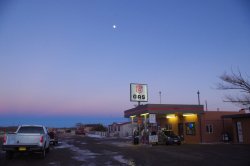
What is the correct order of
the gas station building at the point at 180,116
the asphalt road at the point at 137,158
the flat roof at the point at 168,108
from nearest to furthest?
the asphalt road at the point at 137,158
the flat roof at the point at 168,108
the gas station building at the point at 180,116

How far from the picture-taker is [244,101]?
23219 millimetres

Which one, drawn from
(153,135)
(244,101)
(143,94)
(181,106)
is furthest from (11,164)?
(143,94)

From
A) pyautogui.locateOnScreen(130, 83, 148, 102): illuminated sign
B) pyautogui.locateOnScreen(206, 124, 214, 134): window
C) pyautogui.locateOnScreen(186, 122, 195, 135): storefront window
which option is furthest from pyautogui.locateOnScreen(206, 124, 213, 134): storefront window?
pyautogui.locateOnScreen(130, 83, 148, 102): illuminated sign

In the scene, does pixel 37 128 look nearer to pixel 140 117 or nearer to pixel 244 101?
pixel 244 101

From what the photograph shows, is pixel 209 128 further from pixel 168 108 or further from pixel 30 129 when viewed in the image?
pixel 30 129

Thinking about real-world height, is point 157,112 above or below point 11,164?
above

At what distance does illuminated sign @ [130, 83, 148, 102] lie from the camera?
40.7m

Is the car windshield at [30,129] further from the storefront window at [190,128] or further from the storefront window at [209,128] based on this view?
the storefront window at [209,128]

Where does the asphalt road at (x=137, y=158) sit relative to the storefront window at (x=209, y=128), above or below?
below

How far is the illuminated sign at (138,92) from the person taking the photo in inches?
1602

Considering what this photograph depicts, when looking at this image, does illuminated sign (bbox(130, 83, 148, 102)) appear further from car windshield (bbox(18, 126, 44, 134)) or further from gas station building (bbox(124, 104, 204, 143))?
car windshield (bbox(18, 126, 44, 134))

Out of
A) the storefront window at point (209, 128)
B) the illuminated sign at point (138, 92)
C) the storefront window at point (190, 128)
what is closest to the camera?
the storefront window at point (209, 128)

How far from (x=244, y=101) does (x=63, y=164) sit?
14.7 meters

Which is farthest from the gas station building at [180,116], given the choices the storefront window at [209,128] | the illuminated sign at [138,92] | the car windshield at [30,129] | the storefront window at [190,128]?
the car windshield at [30,129]
